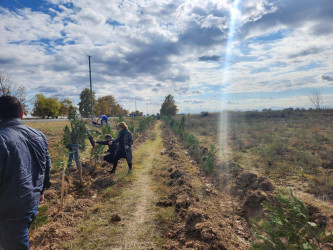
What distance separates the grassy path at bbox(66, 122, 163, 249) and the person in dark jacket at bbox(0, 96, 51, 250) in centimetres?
159

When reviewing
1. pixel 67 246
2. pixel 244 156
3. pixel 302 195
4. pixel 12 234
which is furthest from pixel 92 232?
pixel 244 156

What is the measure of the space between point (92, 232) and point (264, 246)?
2.97 metres

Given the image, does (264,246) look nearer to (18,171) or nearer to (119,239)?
(119,239)

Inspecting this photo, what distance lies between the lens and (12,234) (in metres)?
1.87

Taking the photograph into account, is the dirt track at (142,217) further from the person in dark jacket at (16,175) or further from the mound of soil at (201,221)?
the person in dark jacket at (16,175)

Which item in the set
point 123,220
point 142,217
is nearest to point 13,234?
point 123,220

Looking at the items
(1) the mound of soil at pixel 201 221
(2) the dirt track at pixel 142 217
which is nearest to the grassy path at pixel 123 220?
(2) the dirt track at pixel 142 217

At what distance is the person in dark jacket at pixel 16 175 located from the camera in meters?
1.81

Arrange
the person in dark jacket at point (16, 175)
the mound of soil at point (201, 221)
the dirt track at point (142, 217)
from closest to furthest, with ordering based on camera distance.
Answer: the person in dark jacket at point (16, 175), the mound of soil at point (201, 221), the dirt track at point (142, 217)

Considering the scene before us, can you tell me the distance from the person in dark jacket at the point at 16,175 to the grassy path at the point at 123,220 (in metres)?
1.59

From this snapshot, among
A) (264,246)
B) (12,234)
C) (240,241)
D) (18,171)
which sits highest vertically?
(18,171)

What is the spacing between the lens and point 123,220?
4004 mm

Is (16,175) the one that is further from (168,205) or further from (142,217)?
(168,205)

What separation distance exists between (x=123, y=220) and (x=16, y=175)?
2698 mm
